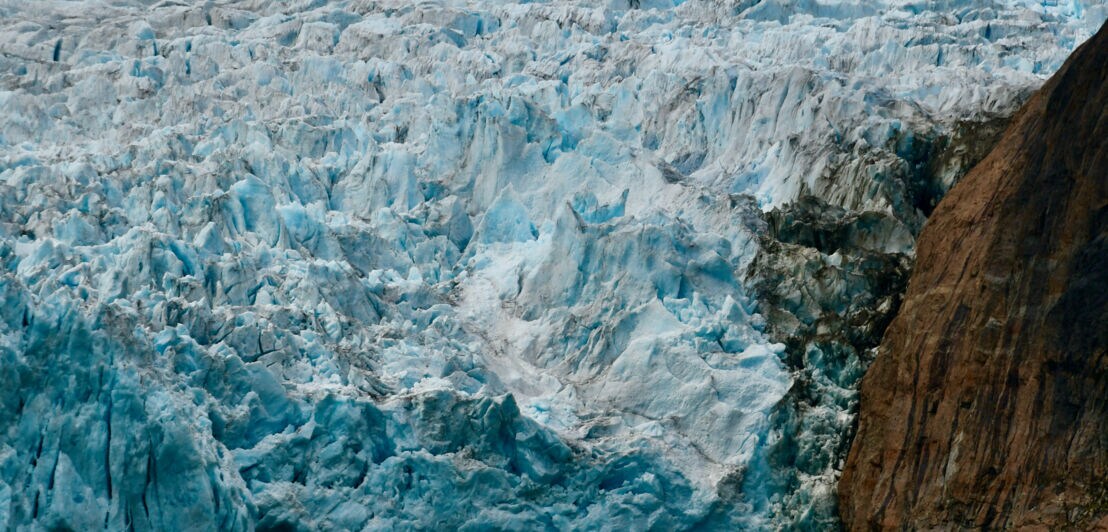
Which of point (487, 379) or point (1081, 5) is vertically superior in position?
point (1081, 5)

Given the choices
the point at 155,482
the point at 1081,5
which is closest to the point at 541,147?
the point at 155,482

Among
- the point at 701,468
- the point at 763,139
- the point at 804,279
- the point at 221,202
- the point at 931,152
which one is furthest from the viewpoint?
the point at 763,139

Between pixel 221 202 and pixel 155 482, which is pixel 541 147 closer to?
pixel 221 202

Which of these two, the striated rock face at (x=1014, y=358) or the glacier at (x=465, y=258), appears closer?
the striated rock face at (x=1014, y=358)

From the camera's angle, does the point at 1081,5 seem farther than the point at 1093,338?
Yes

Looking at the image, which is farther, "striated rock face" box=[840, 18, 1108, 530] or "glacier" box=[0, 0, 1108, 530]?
"glacier" box=[0, 0, 1108, 530]
